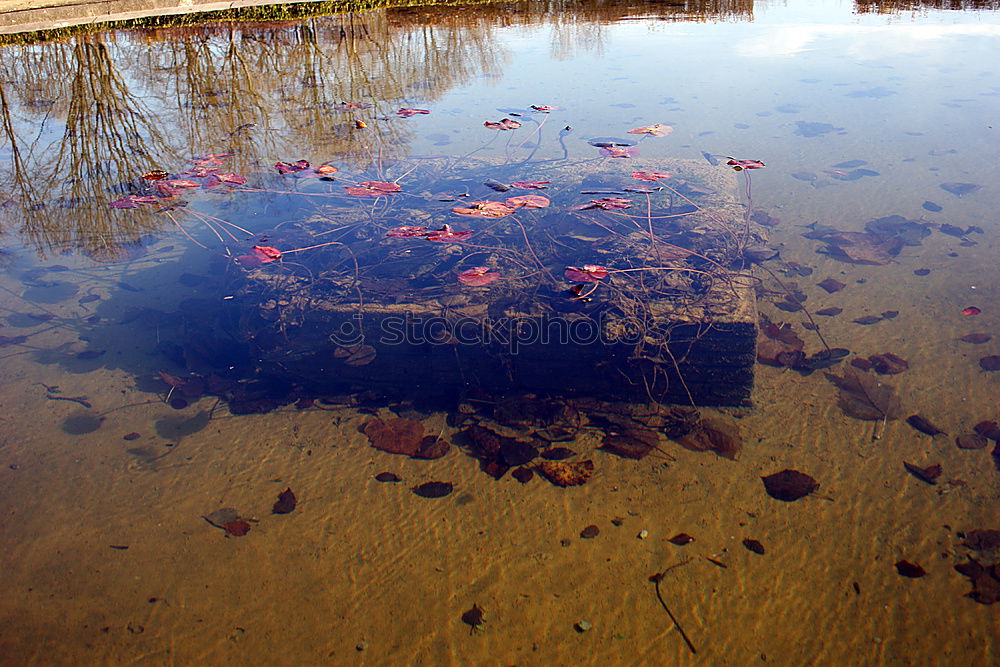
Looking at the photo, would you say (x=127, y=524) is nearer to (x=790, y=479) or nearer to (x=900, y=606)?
(x=790, y=479)

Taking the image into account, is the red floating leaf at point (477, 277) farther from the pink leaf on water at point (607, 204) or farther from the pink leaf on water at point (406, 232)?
the pink leaf on water at point (607, 204)

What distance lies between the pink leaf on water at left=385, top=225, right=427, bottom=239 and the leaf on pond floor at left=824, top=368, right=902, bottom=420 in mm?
2194

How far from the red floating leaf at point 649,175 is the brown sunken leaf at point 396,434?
231cm

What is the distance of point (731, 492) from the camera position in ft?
7.59

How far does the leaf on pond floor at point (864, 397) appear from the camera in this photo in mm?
2613

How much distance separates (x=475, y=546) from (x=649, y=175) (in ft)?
9.17

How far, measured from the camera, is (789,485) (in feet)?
7.61

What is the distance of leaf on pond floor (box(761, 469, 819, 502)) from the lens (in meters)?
2.28

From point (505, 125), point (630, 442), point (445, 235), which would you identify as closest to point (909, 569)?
point (630, 442)

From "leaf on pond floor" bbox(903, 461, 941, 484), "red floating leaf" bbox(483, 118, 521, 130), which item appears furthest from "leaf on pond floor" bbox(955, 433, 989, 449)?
"red floating leaf" bbox(483, 118, 521, 130)

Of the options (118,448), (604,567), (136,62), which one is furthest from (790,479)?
(136,62)

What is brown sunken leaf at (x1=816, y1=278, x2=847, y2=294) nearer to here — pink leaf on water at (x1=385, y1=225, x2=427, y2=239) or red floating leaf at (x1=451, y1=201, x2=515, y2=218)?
red floating leaf at (x1=451, y1=201, x2=515, y2=218)

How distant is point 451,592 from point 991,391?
8.00ft

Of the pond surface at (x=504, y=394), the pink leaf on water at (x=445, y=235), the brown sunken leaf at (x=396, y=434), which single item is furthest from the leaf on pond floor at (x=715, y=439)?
the pink leaf on water at (x=445, y=235)
